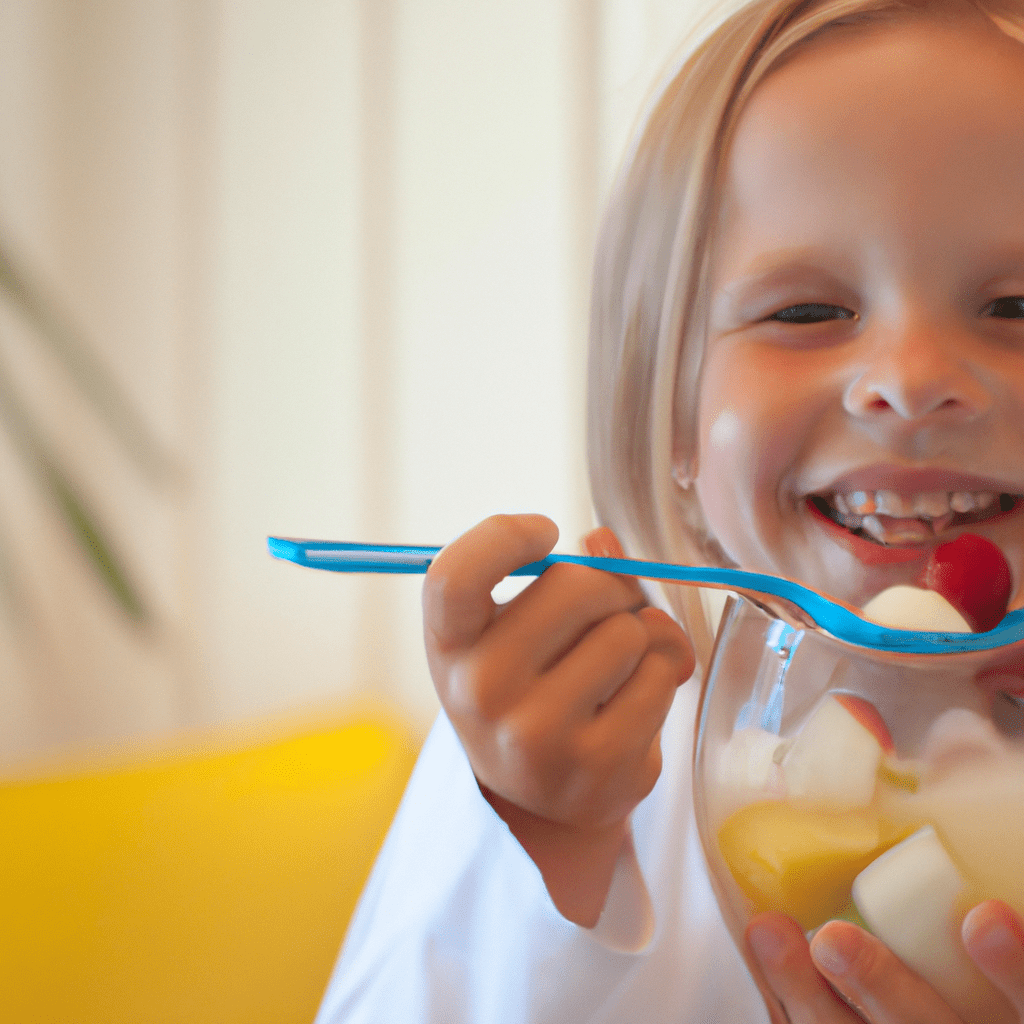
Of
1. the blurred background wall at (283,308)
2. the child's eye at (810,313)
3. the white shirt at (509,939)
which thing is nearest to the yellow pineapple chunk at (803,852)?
the white shirt at (509,939)

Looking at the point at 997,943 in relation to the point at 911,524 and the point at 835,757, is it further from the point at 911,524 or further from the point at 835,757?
the point at 911,524

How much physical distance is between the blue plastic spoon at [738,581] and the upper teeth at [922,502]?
13cm

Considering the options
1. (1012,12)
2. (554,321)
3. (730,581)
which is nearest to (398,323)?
(554,321)

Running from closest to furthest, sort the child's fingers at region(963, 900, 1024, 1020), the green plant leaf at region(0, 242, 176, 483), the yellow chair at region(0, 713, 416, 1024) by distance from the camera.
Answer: the child's fingers at region(963, 900, 1024, 1020)
the yellow chair at region(0, 713, 416, 1024)
the green plant leaf at region(0, 242, 176, 483)

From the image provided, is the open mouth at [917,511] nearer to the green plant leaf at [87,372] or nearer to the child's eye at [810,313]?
the child's eye at [810,313]

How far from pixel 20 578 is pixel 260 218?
0.48m

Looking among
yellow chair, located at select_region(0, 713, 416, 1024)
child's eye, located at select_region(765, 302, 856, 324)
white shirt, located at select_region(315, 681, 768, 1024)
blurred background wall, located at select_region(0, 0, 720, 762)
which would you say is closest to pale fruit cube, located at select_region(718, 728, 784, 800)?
white shirt, located at select_region(315, 681, 768, 1024)

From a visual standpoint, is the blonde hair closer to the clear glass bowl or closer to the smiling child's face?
the smiling child's face

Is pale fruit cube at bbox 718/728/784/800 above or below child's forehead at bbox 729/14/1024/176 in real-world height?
below

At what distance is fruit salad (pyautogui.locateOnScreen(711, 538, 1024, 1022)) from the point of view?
252mm

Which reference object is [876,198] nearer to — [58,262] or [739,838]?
[739,838]

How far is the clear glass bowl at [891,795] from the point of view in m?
0.25

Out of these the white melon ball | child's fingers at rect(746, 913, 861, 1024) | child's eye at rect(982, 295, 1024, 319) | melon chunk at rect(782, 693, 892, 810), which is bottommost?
child's fingers at rect(746, 913, 861, 1024)

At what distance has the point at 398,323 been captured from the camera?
1066 millimetres
